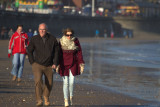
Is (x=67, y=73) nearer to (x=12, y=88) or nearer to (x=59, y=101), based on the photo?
(x=59, y=101)

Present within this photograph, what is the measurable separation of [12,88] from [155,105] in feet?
14.3

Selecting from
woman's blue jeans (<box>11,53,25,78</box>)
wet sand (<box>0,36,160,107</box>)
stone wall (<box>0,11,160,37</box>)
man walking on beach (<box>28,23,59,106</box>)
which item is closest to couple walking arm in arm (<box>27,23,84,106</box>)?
man walking on beach (<box>28,23,59,106</box>)

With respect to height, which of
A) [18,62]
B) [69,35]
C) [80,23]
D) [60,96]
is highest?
[69,35]

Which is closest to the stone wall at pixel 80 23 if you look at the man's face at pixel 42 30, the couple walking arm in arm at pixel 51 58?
the couple walking arm in arm at pixel 51 58

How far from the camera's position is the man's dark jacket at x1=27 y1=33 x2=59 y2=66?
10.1m

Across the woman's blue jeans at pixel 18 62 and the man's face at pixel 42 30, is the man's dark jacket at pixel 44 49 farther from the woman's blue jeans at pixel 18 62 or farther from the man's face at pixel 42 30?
the woman's blue jeans at pixel 18 62

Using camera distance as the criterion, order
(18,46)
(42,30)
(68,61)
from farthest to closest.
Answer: (18,46) → (68,61) → (42,30)

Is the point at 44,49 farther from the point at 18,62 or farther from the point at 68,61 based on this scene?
the point at 18,62

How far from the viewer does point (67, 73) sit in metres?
10.4

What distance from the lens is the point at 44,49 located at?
10.1m

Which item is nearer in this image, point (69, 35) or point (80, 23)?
point (69, 35)

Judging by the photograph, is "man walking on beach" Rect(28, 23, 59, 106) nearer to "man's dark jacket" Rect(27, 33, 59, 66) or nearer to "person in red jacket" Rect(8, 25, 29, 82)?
"man's dark jacket" Rect(27, 33, 59, 66)

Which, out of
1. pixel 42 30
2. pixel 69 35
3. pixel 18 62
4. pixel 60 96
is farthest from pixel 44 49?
pixel 18 62

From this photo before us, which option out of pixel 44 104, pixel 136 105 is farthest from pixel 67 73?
pixel 136 105
